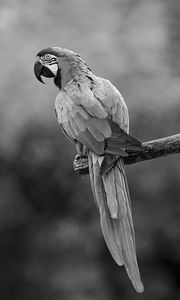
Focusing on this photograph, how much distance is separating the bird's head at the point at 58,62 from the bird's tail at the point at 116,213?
0.50 metres

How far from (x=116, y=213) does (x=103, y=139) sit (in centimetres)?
27

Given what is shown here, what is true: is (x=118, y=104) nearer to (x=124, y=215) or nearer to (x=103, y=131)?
(x=103, y=131)

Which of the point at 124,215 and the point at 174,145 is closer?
the point at 124,215

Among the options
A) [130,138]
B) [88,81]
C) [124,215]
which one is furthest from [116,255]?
[88,81]

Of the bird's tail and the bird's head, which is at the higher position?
the bird's head

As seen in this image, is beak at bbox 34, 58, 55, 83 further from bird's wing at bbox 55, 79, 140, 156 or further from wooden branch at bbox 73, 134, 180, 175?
wooden branch at bbox 73, 134, 180, 175

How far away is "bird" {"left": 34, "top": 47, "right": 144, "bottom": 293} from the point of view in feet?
5.16

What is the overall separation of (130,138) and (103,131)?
122 mm

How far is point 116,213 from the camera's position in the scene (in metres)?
1.60

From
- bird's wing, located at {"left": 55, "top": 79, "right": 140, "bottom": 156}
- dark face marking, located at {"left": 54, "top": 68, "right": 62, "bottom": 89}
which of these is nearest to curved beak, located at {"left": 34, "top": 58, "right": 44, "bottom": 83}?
dark face marking, located at {"left": 54, "top": 68, "right": 62, "bottom": 89}

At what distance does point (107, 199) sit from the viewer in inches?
64.3

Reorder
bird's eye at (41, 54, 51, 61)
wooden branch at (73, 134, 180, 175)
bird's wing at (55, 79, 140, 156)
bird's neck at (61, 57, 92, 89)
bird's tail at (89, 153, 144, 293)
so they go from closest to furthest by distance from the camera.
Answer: bird's tail at (89, 153, 144, 293), bird's wing at (55, 79, 140, 156), wooden branch at (73, 134, 180, 175), bird's neck at (61, 57, 92, 89), bird's eye at (41, 54, 51, 61)

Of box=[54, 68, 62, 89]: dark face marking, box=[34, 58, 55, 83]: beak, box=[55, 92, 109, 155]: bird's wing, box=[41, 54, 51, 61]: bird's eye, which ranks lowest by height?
box=[55, 92, 109, 155]: bird's wing

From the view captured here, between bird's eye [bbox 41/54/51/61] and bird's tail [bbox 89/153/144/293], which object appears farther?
bird's eye [bbox 41/54/51/61]
